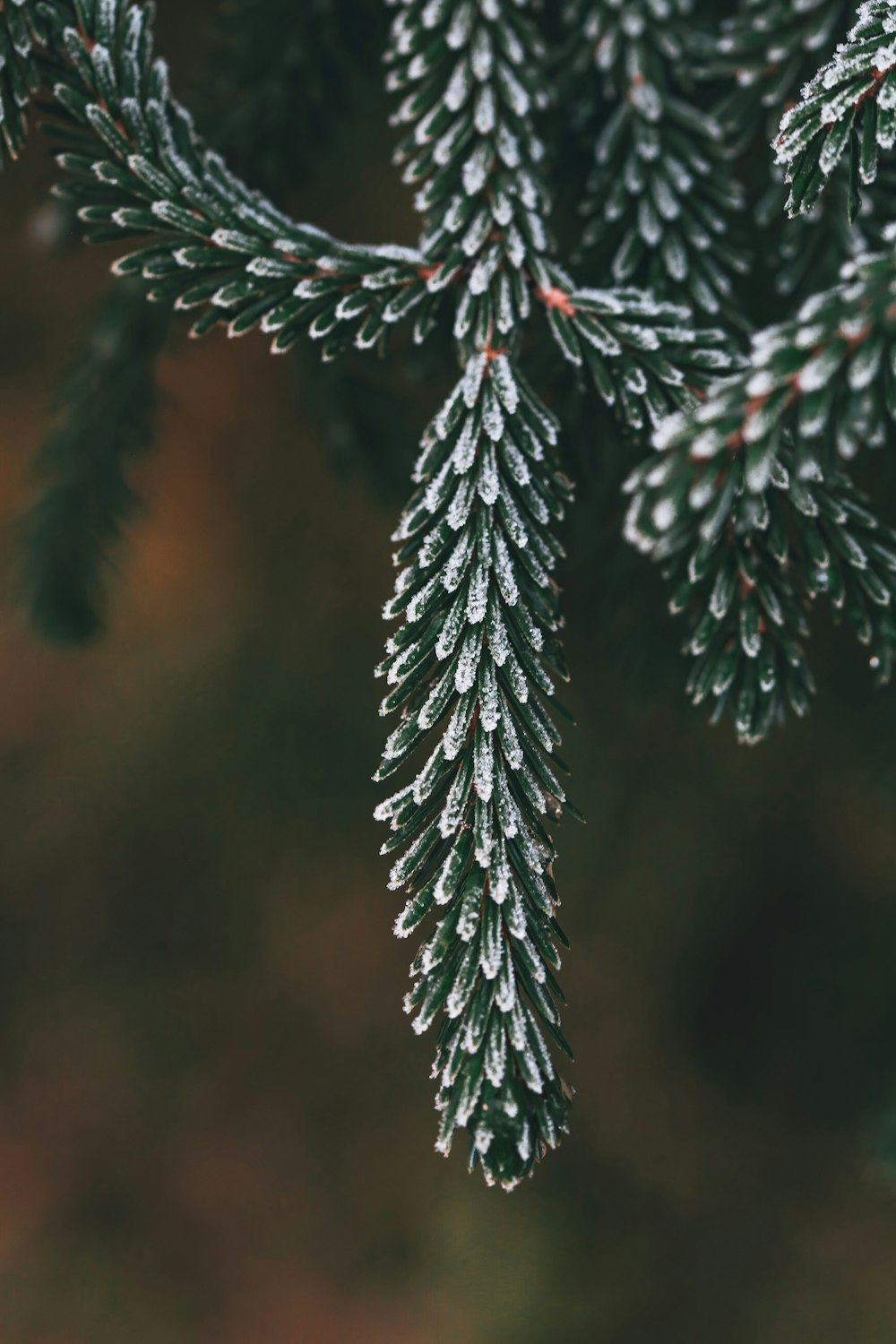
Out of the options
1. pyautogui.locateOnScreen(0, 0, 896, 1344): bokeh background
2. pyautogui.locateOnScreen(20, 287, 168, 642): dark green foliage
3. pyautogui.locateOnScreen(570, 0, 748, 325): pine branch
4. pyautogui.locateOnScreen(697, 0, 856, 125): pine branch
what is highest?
pyautogui.locateOnScreen(697, 0, 856, 125): pine branch

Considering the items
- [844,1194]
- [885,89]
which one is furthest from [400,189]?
[844,1194]

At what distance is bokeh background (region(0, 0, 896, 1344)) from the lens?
5.74 ft

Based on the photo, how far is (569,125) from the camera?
28.3 inches

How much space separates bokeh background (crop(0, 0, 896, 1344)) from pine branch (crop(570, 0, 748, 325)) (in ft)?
3.80

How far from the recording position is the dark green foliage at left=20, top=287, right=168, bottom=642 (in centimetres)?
90

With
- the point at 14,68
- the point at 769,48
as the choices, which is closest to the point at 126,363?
the point at 14,68

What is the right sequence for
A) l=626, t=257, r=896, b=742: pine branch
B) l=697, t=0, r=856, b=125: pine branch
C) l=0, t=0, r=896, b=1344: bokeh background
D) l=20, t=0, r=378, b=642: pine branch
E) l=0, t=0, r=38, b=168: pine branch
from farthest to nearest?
l=0, t=0, r=896, b=1344: bokeh background, l=20, t=0, r=378, b=642: pine branch, l=697, t=0, r=856, b=125: pine branch, l=0, t=0, r=38, b=168: pine branch, l=626, t=257, r=896, b=742: pine branch

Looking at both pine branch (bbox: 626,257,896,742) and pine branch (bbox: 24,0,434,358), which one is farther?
pine branch (bbox: 24,0,434,358)

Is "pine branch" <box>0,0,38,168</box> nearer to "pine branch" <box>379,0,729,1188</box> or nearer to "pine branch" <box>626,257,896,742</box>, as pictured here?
"pine branch" <box>379,0,729,1188</box>

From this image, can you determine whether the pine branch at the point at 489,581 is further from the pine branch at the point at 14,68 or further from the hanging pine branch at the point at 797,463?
the pine branch at the point at 14,68

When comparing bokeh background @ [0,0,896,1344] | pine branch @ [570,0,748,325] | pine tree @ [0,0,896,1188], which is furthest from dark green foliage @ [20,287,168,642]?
bokeh background @ [0,0,896,1344]

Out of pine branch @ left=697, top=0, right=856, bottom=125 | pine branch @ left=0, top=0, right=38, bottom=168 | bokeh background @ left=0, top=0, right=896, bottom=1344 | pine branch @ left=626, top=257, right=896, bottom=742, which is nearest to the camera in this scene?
pine branch @ left=626, top=257, right=896, bottom=742

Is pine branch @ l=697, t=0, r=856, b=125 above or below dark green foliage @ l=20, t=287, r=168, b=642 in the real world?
above

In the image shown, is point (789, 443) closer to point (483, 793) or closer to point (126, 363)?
point (483, 793)
